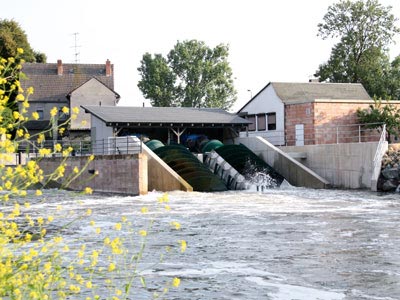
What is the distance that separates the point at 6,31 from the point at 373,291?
61841 mm

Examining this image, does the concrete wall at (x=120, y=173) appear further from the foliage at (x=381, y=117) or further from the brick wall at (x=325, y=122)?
the foliage at (x=381, y=117)

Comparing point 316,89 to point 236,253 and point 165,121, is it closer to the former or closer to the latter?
point 165,121

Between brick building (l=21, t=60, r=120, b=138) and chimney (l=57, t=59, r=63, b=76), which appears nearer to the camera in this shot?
brick building (l=21, t=60, r=120, b=138)

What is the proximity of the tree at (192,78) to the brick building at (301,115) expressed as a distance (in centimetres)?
2572

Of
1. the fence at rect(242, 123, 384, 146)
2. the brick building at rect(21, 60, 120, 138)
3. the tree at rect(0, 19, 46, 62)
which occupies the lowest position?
the fence at rect(242, 123, 384, 146)

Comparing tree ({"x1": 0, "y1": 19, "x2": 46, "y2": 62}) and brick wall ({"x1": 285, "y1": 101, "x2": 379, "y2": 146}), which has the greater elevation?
tree ({"x1": 0, "y1": 19, "x2": 46, "y2": 62})

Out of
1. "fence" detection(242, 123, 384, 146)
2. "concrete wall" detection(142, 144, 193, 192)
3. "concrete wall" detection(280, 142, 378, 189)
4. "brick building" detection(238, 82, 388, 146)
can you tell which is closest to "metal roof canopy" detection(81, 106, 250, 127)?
"brick building" detection(238, 82, 388, 146)

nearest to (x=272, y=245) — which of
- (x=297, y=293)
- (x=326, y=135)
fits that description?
(x=297, y=293)

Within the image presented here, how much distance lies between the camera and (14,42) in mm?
65438

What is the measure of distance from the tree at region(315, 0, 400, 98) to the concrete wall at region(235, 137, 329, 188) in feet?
85.1

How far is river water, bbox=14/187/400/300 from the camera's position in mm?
9984

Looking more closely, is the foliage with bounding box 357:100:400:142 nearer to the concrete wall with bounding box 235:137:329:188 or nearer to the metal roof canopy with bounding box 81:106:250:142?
the concrete wall with bounding box 235:137:329:188

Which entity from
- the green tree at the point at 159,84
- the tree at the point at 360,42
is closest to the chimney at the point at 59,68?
the green tree at the point at 159,84

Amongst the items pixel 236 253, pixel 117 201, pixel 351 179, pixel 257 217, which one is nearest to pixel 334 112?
pixel 351 179
